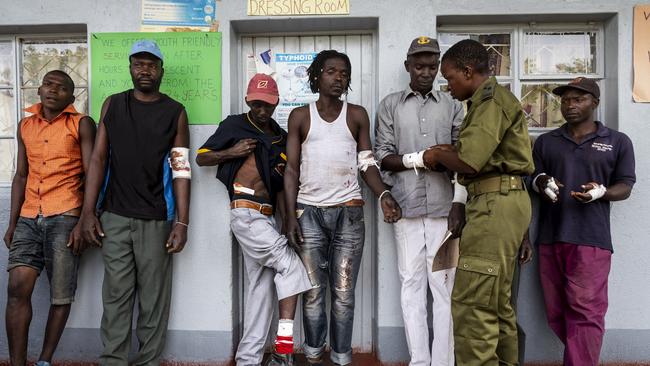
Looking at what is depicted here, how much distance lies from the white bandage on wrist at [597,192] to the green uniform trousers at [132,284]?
2914 mm

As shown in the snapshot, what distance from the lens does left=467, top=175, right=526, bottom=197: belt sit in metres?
2.83

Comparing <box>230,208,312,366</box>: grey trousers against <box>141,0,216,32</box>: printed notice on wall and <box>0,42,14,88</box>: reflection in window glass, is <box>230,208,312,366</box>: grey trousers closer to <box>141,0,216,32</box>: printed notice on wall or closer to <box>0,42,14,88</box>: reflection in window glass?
<box>141,0,216,32</box>: printed notice on wall

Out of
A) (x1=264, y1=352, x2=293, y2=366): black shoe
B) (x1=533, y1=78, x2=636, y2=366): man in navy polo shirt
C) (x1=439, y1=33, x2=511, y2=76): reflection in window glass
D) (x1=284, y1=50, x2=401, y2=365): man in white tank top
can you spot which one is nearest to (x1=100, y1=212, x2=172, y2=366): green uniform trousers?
(x1=264, y1=352, x2=293, y2=366): black shoe

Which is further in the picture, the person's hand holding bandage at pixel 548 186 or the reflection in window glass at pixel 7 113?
the reflection in window glass at pixel 7 113

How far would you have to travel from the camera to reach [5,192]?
12.9 ft

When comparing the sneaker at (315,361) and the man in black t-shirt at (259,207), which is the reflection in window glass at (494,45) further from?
the sneaker at (315,361)

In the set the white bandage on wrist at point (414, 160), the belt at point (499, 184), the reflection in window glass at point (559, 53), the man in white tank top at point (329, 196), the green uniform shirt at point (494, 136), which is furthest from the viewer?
the reflection in window glass at point (559, 53)

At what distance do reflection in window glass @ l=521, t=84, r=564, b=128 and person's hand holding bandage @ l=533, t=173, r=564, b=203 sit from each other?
0.71 meters

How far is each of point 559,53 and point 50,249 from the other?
4.15m

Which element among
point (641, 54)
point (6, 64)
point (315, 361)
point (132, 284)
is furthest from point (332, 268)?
point (6, 64)

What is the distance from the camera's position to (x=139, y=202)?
3439 mm

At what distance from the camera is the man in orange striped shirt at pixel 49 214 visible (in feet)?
11.4

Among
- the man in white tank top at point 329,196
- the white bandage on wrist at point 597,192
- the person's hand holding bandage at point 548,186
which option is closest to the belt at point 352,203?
the man in white tank top at point 329,196

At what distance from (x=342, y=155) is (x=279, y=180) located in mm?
492
